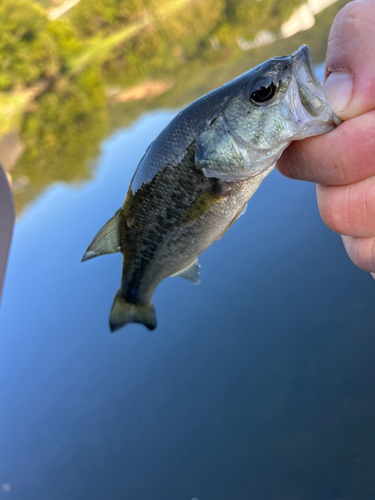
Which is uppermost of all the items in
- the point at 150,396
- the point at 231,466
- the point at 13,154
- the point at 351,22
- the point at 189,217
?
the point at 13,154

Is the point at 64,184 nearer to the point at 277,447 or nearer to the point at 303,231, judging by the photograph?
the point at 303,231

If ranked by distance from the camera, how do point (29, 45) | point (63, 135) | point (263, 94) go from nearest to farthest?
point (263, 94)
point (63, 135)
point (29, 45)

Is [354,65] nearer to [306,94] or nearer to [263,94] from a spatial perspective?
[306,94]

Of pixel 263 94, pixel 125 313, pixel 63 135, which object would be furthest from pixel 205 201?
pixel 63 135

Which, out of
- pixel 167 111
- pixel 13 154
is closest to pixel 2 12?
pixel 13 154

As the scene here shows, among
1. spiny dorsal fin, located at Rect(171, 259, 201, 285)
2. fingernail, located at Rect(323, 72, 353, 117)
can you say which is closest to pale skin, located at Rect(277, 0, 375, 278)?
fingernail, located at Rect(323, 72, 353, 117)

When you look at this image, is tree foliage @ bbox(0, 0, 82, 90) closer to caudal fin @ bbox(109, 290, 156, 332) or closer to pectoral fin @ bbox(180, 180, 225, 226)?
caudal fin @ bbox(109, 290, 156, 332)

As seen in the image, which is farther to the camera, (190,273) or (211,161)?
(190,273)
